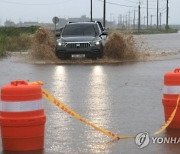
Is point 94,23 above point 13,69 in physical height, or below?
above

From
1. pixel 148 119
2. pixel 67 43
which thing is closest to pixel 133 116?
pixel 148 119

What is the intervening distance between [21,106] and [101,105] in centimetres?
473

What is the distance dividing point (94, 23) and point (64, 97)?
44.9 feet

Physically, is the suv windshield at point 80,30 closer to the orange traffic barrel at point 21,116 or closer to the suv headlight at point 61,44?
the suv headlight at point 61,44

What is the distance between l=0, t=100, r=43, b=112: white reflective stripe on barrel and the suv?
17.5 metres

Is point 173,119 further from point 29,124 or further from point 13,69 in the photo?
point 13,69

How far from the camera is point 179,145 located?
758cm

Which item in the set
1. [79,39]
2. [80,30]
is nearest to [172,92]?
[79,39]

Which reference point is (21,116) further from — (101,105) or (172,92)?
(101,105)

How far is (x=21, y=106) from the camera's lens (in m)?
7.04

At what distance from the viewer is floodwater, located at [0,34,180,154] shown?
25.2 ft

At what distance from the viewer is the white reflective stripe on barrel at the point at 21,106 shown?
23.1ft

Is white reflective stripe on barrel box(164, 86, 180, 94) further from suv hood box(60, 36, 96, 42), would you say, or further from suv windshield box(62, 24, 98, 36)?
suv windshield box(62, 24, 98, 36)

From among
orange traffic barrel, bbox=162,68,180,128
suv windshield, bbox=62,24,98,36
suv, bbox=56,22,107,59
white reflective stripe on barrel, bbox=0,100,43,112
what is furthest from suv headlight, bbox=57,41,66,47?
white reflective stripe on barrel, bbox=0,100,43,112
